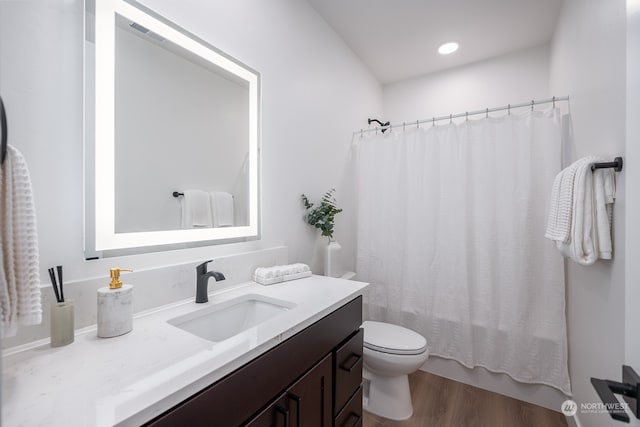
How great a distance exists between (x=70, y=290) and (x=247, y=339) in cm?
54

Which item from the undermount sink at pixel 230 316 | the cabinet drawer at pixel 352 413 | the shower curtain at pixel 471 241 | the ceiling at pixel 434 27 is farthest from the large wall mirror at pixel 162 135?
the shower curtain at pixel 471 241

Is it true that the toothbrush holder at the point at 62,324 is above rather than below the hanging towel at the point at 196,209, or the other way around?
below

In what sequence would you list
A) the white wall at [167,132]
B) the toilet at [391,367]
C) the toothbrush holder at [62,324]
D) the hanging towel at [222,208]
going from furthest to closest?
the toilet at [391,367] → the hanging towel at [222,208] → the white wall at [167,132] → the toothbrush holder at [62,324]

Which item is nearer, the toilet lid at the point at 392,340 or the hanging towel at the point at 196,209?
the hanging towel at the point at 196,209

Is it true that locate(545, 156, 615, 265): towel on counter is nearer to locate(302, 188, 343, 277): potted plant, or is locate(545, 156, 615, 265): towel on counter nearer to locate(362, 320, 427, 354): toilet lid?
locate(362, 320, 427, 354): toilet lid

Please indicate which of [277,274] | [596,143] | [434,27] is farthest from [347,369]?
[434,27]

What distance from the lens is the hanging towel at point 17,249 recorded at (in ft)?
1.74

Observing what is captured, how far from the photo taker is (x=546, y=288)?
5.90 ft

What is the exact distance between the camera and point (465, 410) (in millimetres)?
1825

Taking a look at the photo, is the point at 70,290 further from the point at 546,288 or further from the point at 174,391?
the point at 546,288

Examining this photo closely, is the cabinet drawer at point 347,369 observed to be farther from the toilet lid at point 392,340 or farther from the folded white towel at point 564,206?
the folded white towel at point 564,206

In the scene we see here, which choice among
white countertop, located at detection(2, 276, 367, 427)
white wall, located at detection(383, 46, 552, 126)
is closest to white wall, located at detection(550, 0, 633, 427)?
white wall, located at detection(383, 46, 552, 126)

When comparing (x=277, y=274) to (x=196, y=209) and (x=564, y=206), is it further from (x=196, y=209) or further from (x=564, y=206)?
(x=564, y=206)

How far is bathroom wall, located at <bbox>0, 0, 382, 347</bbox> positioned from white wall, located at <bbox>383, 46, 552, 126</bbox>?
0.43 metres
